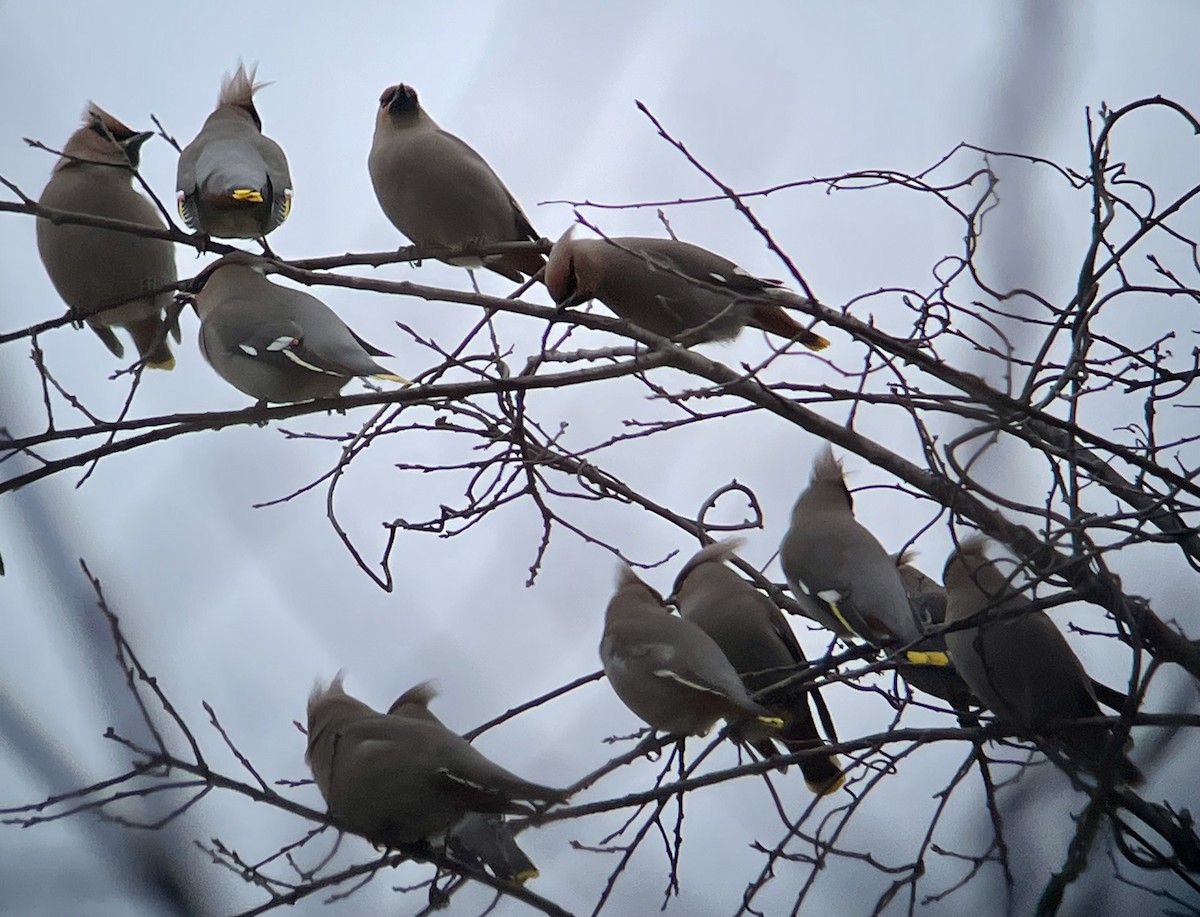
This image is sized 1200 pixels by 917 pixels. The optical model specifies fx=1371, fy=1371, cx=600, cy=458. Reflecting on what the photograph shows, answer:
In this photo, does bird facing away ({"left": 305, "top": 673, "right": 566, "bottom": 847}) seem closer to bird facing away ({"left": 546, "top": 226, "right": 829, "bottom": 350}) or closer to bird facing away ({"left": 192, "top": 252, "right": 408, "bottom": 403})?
bird facing away ({"left": 192, "top": 252, "right": 408, "bottom": 403})

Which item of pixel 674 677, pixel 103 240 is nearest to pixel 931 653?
pixel 674 677

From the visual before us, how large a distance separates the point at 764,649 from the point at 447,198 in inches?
74.7

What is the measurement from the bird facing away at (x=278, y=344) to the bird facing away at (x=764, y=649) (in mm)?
1046

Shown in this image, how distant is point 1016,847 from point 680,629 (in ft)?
6.43

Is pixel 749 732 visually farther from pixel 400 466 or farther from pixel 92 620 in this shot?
pixel 92 620

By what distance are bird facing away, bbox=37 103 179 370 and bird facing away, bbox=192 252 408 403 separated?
679 mm

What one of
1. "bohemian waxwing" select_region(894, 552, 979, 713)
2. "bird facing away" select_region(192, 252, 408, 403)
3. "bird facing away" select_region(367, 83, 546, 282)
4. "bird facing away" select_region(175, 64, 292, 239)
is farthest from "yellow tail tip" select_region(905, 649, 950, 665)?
"bird facing away" select_region(175, 64, 292, 239)

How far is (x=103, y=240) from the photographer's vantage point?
14.5 ft

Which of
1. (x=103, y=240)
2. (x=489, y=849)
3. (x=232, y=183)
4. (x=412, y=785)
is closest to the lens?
(x=412, y=785)

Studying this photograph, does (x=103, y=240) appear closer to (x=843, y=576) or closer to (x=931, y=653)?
(x=843, y=576)

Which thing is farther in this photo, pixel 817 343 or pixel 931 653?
pixel 817 343

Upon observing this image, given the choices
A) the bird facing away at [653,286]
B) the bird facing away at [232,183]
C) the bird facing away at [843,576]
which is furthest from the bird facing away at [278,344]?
the bird facing away at [843,576]

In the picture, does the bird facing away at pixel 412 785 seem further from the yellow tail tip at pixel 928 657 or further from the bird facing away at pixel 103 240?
the bird facing away at pixel 103 240

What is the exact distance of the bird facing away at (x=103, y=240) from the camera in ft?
14.5
